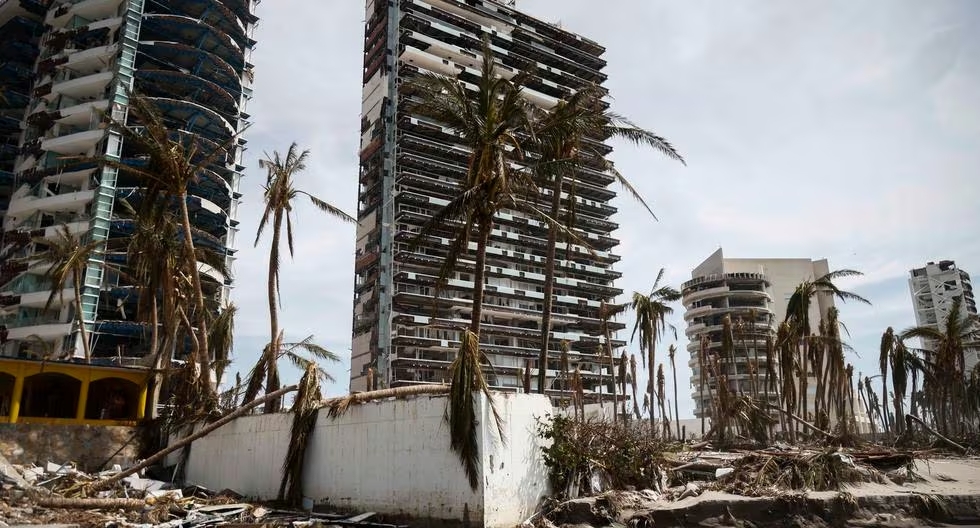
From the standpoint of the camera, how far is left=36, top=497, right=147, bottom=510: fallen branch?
1638cm

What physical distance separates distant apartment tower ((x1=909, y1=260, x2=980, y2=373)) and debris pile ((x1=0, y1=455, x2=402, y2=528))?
131 meters

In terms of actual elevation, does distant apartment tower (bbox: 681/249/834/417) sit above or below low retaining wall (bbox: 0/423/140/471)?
above

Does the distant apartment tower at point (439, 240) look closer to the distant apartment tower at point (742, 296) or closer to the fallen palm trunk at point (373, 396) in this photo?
the distant apartment tower at point (742, 296)

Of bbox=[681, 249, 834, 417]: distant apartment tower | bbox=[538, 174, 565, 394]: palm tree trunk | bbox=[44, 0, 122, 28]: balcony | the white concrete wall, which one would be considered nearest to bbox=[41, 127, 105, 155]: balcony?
bbox=[44, 0, 122, 28]: balcony

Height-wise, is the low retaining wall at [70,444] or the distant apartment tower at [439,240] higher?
the distant apartment tower at [439,240]

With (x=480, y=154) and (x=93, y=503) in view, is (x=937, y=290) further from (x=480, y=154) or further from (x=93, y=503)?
(x=93, y=503)

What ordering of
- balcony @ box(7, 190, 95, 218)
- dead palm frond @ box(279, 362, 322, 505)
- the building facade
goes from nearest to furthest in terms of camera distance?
dead palm frond @ box(279, 362, 322, 505) → the building facade → balcony @ box(7, 190, 95, 218)

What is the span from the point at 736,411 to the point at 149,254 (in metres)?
29.1

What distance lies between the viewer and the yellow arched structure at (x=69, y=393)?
2534cm

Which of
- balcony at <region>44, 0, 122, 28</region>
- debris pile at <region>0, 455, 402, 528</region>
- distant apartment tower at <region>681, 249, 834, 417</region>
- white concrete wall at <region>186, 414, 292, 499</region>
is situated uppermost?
balcony at <region>44, 0, 122, 28</region>

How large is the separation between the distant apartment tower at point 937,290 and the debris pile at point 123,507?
13068cm

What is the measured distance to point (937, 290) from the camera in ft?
392

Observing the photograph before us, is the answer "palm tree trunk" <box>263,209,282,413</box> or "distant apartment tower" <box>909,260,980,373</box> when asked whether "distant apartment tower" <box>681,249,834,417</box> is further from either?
"palm tree trunk" <box>263,209,282,413</box>

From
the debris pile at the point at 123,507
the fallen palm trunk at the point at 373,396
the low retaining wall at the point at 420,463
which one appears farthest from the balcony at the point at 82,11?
the fallen palm trunk at the point at 373,396
